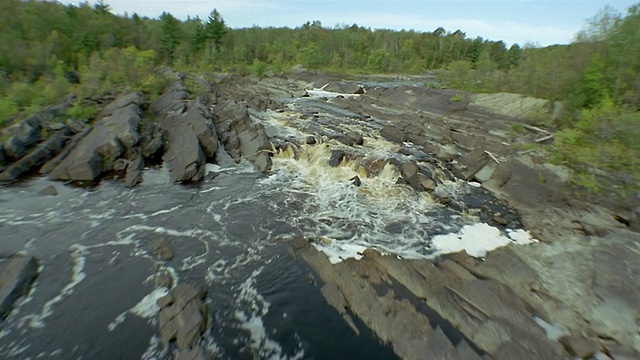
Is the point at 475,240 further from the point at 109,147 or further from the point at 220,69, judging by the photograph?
the point at 220,69

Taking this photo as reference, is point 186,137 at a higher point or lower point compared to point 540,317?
higher

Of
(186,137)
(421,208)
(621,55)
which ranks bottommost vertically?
(421,208)

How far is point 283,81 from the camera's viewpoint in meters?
68.2

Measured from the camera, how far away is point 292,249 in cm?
1333

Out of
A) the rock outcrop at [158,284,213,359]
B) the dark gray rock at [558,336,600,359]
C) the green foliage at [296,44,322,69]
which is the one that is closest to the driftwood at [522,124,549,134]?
the dark gray rock at [558,336,600,359]

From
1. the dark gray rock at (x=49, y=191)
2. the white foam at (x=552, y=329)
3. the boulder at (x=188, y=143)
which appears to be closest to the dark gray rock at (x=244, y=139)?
the boulder at (x=188, y=143)

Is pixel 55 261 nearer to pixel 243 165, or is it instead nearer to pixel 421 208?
pixel 243 165

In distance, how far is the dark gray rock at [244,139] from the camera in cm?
2314

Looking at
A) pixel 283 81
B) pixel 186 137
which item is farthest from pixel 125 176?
pixel 283 81

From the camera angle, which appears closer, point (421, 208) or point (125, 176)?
point (421, 208)

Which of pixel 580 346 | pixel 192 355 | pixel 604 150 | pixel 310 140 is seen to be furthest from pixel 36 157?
pixel 604 150

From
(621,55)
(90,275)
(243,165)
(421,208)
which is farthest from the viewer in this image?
(621,55)

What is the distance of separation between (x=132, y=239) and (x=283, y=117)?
23.9 m

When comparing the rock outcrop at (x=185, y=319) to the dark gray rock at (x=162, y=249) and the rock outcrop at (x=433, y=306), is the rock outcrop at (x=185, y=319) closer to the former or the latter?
the dark gray rock at (x=162, y=249)
